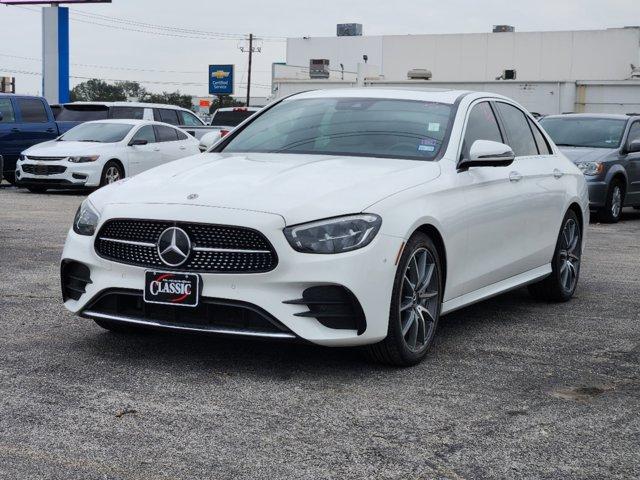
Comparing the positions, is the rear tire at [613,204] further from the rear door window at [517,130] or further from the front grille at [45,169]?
the front grille at [45,169]

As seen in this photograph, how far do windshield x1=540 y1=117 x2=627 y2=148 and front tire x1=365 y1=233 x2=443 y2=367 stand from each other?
11.3 meters

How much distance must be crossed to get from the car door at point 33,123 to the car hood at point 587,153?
10.5 metres

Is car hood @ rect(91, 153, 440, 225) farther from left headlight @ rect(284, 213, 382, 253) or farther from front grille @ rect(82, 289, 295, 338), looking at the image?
front grille @ rect(82, 289, 295, 338)

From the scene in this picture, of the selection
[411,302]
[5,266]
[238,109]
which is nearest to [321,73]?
[238,109]

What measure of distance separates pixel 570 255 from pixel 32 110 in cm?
1539

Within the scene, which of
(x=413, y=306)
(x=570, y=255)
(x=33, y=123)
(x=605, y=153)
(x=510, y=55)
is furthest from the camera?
(x=510, y=55)

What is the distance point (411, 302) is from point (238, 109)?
972 inches

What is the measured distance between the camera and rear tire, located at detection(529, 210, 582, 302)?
25.7 ft

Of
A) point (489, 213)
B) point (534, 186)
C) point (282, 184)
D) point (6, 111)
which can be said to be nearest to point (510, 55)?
point (6, 111)

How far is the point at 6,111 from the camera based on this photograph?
20.6m

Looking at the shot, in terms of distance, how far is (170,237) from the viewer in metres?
5.26

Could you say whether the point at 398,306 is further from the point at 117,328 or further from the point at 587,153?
the point at 587,153

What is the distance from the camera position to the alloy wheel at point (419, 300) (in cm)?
557

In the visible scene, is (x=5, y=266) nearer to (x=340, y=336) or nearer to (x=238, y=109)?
(x=340, y=336)
